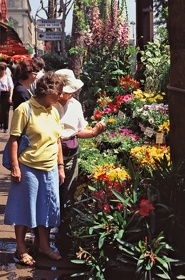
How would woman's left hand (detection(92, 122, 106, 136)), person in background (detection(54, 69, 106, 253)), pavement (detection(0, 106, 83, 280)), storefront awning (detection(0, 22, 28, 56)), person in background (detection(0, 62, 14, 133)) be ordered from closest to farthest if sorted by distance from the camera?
pavement (detection(0, 106, 83, 280)) < woman's left hand (detection(92, 122, 106, 136)) < person in background (detection(54, 69, 106, 253)) < person in background (detection(0, 62, 14, 133)) < storefront awning (detection(0, 22, 28, 56))

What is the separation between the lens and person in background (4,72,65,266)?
524 centimetres

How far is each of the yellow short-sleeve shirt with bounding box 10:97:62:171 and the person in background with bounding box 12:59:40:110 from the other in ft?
3.32

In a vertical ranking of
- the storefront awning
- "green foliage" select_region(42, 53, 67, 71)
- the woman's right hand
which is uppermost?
the storefront awning

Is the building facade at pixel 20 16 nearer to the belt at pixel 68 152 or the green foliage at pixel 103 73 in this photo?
the green foliage at pixel 103 73

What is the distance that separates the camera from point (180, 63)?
4.54m

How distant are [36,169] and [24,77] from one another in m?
1.57

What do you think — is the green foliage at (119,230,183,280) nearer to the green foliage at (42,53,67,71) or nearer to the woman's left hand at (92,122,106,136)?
the woman's left hand at (92,122,106,136)

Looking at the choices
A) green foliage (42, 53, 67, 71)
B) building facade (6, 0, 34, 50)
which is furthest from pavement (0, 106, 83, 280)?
building facade (6, 0, 34, 50)

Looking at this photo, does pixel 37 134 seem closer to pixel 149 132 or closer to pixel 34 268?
pixel 34 268

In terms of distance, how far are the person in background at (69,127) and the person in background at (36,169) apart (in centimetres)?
46

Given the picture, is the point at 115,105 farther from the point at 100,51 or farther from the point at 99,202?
the point at 99,202

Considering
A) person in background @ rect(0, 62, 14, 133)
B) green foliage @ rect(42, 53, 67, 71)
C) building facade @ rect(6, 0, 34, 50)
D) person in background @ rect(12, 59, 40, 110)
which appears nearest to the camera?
person in background @ rect(12, 59, 40, 110)

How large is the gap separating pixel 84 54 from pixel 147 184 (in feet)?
25.1

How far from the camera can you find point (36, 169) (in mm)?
5305
